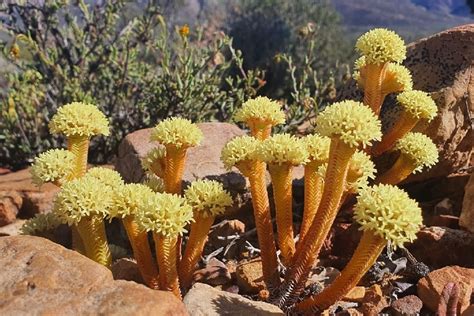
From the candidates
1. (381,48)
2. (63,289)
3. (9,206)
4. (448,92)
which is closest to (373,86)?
(381,48)

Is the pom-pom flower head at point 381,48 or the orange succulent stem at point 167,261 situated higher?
the pom-pom flower head at point 381,48

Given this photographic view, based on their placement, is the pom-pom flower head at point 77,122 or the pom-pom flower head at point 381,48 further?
the pom-pom flower head at point 381,48

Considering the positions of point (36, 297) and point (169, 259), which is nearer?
point (36, 297)

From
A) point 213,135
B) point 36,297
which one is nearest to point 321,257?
point 213,135

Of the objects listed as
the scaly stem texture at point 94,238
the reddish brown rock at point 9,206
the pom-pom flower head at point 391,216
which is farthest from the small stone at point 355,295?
the reddish brown rock at point 9,206

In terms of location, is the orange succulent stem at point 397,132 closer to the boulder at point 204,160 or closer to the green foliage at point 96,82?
the boulder at point 204,160

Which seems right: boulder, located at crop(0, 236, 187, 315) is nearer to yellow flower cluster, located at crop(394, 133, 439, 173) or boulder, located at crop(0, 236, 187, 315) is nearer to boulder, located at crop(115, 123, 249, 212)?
boulder, located at crop(115, 123, 249, 212)

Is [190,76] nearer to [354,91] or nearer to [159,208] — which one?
[354,91]
